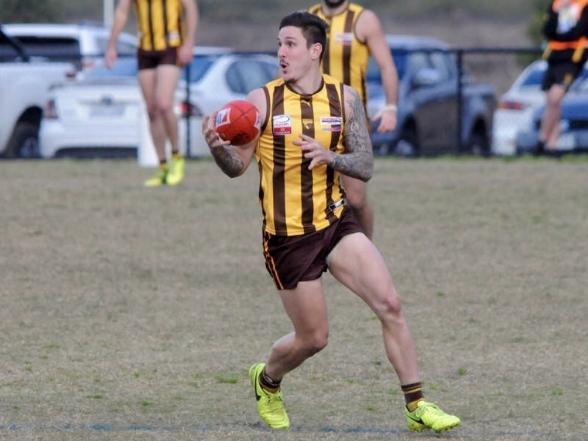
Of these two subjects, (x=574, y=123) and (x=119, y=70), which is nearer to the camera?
(x=119, y=70)

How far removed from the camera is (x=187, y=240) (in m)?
13.0

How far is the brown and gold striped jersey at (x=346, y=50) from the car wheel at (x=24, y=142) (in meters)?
9.68

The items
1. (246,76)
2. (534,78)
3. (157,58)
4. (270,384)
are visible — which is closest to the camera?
(270,384)

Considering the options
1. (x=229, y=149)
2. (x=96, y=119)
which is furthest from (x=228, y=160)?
(x=96, y=119)

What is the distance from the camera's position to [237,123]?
6.70 m

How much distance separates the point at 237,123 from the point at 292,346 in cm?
110

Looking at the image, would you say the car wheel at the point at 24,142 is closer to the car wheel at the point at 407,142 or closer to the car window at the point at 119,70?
the car window at the point at 119,70

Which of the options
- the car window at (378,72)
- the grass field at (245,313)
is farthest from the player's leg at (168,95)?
the car window at (378,72)

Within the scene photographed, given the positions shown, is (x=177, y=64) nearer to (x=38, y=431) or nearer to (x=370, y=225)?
(x=370, y=225)

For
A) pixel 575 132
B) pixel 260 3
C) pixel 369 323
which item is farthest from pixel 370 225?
pixel 260 3

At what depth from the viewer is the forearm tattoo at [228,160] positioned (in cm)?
674

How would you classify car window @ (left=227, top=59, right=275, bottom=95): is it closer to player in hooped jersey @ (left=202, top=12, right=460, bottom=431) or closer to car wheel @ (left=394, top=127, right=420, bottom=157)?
car wheel @ (left=394, top=127, right=420, bottom=157)

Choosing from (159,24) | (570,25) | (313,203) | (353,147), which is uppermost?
(353,147)

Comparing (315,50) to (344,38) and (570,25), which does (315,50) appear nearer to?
(344,38)
